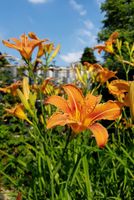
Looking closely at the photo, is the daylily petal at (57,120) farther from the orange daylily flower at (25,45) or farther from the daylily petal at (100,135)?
the orange daylily flower at (25,45)

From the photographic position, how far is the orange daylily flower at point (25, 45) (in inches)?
76.0

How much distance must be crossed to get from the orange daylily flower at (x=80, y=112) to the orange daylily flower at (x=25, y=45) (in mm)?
570

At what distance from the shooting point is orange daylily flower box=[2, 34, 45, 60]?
193 centimetres

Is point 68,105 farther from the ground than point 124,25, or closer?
closer

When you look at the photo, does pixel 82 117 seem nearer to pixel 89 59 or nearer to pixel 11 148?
pixel 11 148

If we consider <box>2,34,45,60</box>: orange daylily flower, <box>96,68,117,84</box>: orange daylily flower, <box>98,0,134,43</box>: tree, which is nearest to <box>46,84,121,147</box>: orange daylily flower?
<box>2,34,45,60</box>: orange daylily flower

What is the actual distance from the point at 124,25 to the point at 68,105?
2040 centimetres

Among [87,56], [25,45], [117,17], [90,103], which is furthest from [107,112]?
[117,17]

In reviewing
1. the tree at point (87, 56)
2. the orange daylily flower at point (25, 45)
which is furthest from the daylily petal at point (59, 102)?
the tree at point (87, 56)

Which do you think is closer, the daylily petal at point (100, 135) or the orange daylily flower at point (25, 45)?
the daylily petal at point (100, 135)

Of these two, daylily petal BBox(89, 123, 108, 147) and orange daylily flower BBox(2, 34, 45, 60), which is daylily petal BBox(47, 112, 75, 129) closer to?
daylily petal BBox(89, 123, 108, 147)

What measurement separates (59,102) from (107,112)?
0.17m

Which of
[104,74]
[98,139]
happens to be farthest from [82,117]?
[104,74]

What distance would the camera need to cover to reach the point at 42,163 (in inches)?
86.1
